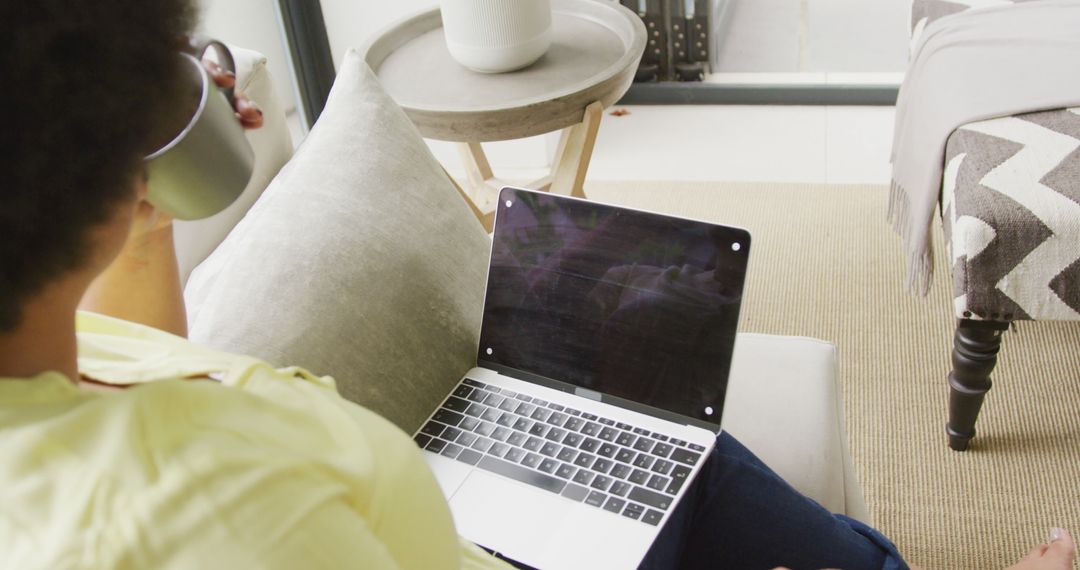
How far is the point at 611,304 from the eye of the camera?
945 mm

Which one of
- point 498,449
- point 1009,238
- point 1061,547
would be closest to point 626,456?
point 498,449

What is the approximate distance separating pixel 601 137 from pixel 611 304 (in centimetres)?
183

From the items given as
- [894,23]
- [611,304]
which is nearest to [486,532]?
[611,304]

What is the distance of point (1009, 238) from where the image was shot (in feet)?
4.41

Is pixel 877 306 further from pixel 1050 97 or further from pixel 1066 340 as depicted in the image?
pixel 1050 97

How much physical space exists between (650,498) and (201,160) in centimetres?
50

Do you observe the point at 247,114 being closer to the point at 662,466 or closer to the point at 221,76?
the point at 221,76

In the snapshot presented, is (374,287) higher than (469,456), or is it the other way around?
(374,287)

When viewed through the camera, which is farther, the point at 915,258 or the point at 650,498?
the point at 915,258

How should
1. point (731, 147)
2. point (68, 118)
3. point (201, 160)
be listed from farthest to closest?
point (731, 147) → point (201, 160) → point (68, 118)

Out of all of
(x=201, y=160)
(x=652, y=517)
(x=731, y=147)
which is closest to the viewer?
(x=201, y=160)

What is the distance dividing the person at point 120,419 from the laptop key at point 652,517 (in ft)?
1.18

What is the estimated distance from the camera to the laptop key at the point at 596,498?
2.79ft

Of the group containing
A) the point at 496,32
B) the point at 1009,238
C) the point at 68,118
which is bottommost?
the point at 1009,238
